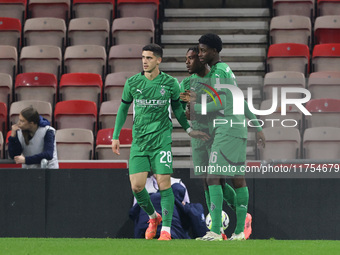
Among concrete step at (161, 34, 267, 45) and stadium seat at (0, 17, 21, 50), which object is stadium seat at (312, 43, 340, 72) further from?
stadium seat at (0, 17, 21, 50)

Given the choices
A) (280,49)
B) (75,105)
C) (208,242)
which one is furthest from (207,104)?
(280,49)

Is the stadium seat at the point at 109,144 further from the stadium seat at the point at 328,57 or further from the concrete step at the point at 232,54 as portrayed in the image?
the stadium seat at the point at 328,57

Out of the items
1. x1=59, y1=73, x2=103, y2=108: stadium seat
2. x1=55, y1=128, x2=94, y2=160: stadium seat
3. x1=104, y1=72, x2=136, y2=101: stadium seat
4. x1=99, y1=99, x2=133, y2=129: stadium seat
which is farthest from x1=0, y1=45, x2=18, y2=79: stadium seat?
x1=55, y1=128, x2=94, y2=160: stadium seat

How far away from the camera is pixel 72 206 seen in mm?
6863

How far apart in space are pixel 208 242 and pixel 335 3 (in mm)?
6841

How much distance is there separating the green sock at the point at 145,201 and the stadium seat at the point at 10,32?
18.4 feet

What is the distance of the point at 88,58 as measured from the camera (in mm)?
10516

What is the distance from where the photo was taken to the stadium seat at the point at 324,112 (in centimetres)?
916

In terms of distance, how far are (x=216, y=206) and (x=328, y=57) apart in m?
5.14

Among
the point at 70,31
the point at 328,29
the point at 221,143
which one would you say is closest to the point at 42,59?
the point at 70,31

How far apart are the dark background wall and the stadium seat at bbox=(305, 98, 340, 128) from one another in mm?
2577

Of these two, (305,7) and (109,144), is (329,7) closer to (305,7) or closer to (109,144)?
(305,7)

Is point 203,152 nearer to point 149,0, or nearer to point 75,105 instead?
point 75,105

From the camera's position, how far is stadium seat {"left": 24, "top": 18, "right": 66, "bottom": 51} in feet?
36.3
